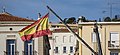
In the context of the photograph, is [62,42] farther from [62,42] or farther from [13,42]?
[13,42]

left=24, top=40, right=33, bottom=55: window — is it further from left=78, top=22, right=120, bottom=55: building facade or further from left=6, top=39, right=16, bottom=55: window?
left=78, top=22, right=120, bottom=55: building facade

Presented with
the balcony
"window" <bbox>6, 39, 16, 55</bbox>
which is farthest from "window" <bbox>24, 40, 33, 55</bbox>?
the balcony

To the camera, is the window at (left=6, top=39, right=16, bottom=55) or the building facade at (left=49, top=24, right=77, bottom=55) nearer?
the window at (left=6, top=39, right=16, bottom=55)

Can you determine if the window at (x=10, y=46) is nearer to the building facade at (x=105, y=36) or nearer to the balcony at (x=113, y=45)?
the building facade at (x=105, y=36)

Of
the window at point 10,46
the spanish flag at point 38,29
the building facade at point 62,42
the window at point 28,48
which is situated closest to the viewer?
the spanish flag at point 38,29

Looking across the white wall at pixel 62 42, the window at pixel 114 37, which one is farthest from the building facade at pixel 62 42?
the window at pixel 114 37

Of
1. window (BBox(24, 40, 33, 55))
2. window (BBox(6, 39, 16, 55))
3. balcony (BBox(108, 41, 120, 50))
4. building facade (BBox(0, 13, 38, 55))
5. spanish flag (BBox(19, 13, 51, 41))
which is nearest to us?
spanish flag (BBox(19, 13, 51, 41))

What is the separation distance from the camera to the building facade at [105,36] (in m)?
66.6

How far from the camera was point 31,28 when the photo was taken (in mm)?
34844

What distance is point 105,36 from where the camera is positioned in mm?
67125

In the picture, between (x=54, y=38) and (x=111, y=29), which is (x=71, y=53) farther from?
(x=111, y=29)

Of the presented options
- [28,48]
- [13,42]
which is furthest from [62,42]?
[28,48]

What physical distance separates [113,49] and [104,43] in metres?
1.45

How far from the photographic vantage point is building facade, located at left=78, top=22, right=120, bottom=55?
218ft
